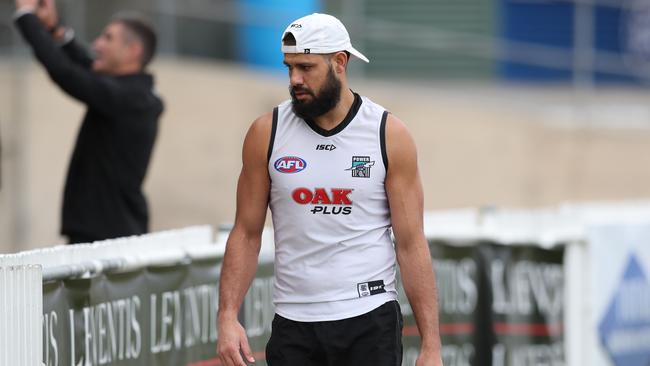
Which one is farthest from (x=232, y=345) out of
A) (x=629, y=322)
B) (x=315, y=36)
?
(x=629, y=322)

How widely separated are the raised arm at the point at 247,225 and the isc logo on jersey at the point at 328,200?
174mm

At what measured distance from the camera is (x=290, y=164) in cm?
574

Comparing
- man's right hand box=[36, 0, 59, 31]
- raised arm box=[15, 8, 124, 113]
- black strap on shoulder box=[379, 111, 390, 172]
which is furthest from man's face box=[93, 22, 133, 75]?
black strap on shoulder box=[379, 111, 390, 172]

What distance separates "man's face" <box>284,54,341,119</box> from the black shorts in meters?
0.79

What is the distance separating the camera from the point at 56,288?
5.82 meters

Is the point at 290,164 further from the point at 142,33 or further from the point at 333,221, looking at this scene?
the point at 142,33

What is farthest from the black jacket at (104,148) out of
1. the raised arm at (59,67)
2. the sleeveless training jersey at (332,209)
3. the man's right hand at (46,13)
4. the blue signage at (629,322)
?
the blue signage at (629,322)

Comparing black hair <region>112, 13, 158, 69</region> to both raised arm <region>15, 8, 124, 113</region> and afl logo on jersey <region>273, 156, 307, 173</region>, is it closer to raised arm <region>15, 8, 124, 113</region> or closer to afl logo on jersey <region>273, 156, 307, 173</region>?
raised arm <region>15, 8, 124, 113</region>

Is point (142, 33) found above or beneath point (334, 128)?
above

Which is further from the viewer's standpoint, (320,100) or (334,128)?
(334,128)

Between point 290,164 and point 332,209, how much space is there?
231 millimetres

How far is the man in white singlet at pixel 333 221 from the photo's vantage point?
225 inches

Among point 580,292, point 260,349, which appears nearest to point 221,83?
point 580,292

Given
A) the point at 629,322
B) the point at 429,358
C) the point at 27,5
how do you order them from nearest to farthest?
the point at 429,358 → the point at 27,5 → the point at 629,322
